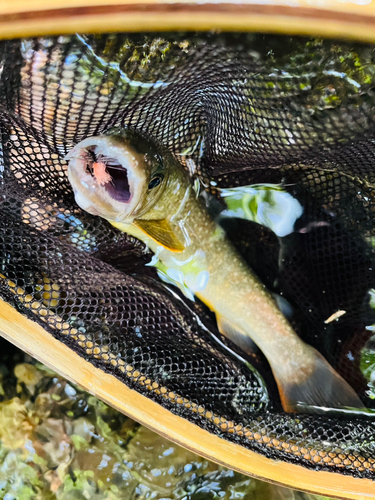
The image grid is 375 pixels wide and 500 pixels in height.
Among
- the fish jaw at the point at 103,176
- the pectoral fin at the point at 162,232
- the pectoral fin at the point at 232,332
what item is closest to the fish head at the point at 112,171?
the fish jaw at the point at 103,176

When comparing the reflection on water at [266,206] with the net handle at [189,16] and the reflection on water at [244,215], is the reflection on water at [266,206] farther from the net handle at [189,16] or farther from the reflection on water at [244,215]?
the net handle at [189,16]

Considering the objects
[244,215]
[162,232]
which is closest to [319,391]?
[244,215]

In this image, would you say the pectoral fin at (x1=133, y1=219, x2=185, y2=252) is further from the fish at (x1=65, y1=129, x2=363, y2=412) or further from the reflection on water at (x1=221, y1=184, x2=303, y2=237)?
the reflection on water at (x1=221, y1=184, x2=303, y2=237)

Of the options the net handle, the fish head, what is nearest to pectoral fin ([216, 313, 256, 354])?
the fish head

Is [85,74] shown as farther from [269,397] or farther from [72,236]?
[269,397]

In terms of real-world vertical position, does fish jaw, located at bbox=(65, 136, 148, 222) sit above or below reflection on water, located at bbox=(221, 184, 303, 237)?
below

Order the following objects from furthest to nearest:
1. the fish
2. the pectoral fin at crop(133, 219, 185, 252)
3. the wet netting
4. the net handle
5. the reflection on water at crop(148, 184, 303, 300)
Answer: the reflection on water at crop(148, 184, 303, 300) < the fish < the pectoral fin at crop(133, 219, 185, 252) < the wet netting < the net handle

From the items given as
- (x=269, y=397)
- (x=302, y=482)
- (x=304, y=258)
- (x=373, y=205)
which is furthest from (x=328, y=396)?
(x=373, y=205)
